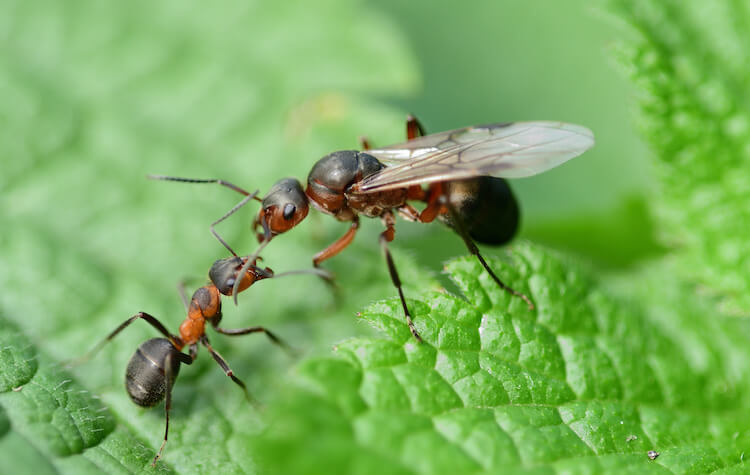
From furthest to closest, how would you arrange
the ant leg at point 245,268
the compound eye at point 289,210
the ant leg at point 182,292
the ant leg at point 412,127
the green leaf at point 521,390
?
1. the ant leg at point 412,127
2. the ant leg at point 182,292
3. the compound eye at point 289,210
4. the ant leg at point 245,268
5. the green leaf at point 521,390

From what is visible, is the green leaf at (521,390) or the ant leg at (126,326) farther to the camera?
the ant leg at (126,326)

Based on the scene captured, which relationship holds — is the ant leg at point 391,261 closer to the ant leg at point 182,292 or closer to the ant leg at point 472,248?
the ant leg at point 472,248

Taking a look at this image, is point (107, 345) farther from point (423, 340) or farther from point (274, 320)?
point (423, 340)

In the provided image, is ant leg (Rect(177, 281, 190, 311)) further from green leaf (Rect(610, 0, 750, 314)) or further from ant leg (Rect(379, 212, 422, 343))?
green leaf (Rect(610, 0, 750, 314))

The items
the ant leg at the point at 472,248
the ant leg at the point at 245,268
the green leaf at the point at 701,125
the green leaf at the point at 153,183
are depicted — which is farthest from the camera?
the green leaf at the point at 701,125

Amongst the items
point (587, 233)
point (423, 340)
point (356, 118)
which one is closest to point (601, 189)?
point (587, 233)

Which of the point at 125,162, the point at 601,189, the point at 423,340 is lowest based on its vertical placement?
the point at 423,340

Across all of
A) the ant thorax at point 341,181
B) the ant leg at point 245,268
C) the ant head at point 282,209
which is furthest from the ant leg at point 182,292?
the ant thorax at point 341,181
